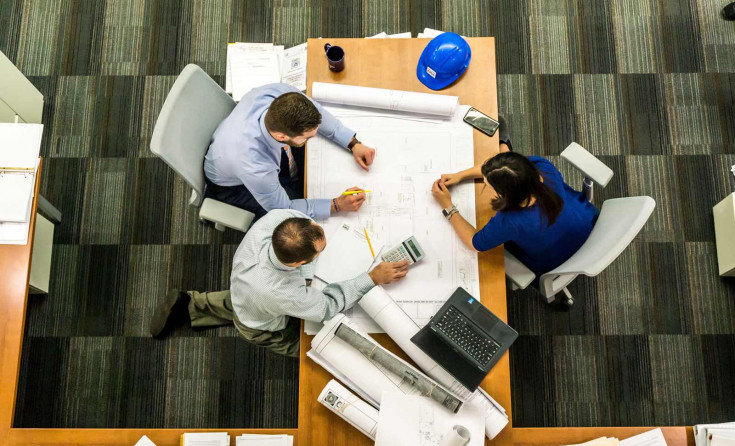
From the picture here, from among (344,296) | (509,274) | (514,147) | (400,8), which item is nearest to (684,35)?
(514,147)

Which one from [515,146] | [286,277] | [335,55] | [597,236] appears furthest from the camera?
Result: [515,146]

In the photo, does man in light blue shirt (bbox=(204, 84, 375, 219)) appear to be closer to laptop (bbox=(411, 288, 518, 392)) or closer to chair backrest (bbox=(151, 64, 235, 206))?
chair backrest (bbox=(151, 64, 235, 206))

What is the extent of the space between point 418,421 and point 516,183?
0.76 meters

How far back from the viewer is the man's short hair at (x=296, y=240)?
1.43 m

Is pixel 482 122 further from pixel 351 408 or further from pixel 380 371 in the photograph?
pixel 351 408

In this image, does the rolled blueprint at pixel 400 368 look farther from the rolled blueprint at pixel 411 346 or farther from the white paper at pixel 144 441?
the white paper at pixel 144 441

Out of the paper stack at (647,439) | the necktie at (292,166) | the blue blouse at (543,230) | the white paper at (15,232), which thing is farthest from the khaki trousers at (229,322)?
the paper stack at (647,439)

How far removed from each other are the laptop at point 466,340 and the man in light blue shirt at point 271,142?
48 centimetres

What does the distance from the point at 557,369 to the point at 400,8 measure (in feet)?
6.92

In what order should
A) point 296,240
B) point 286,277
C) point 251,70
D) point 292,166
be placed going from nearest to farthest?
point 296,240 → point 286,277 → point 292,166 → point 251,70

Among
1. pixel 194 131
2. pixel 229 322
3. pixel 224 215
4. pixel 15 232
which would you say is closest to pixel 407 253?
pixel 224 215

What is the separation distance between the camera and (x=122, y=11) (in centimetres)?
278

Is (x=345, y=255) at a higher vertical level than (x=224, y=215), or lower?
lower

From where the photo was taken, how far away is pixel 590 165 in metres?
1.70
